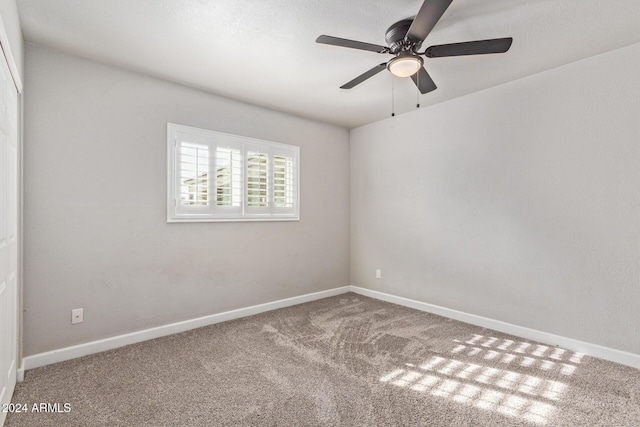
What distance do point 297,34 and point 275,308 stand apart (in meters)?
2.96

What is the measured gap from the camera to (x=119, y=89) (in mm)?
2816

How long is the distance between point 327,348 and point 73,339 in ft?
6.90

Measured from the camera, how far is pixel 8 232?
1896mm

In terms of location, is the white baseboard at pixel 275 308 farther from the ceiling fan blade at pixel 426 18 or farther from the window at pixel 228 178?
the ceiling fan blade at pixel 426 18

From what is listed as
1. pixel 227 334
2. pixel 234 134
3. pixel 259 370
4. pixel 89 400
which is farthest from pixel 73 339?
pixel 234 134

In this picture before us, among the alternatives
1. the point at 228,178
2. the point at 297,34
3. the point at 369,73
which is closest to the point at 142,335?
the point at 228,178

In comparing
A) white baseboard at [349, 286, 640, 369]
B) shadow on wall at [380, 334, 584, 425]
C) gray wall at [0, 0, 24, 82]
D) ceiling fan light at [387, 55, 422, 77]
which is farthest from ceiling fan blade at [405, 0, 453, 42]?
white baseboard at [349, 286, 640, 369]

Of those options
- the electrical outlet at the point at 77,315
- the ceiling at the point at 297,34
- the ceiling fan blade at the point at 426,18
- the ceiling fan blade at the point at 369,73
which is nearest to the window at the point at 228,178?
the ceiling at the point at 297,34

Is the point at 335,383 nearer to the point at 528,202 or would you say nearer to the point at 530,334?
the point at 530,334

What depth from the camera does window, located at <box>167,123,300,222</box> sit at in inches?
125

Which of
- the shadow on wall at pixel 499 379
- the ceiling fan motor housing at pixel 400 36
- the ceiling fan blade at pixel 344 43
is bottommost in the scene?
the shadow on wall at pixel 499 379

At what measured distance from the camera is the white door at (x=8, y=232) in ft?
5.67

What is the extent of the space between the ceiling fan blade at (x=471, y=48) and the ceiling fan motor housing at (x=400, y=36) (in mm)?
134

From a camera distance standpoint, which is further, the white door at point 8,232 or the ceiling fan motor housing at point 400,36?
the ceiling fan motor housing at point 400,36
